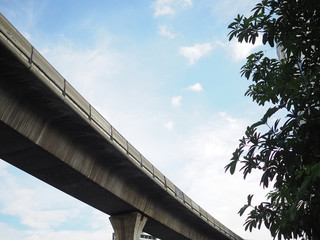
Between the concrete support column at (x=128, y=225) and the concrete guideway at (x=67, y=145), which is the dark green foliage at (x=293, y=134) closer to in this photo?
the concrete guideway at (x=67, y=145)

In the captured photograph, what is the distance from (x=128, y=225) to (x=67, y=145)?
31.8 ft

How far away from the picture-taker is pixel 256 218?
741 cm

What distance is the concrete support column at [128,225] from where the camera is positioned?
2195 centimetres

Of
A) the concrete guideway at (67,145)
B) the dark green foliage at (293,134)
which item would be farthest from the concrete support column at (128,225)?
the dark green foliage at (293,134)

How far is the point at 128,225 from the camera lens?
72.9 feet

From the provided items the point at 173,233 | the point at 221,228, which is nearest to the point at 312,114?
the point at 173,233

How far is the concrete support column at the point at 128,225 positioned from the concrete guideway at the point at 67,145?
0.26ft

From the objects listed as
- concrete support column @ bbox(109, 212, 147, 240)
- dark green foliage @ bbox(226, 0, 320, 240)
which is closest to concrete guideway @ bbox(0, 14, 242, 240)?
concrete support column @ bbox(109, 212, 147, 240)

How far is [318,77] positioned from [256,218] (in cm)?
354

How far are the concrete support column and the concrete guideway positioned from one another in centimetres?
8

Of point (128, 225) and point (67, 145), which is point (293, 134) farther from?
point (128, 225)

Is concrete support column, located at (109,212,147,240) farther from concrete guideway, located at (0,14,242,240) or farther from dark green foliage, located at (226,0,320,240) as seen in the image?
dark green foliage, located at (226,0,320,240)

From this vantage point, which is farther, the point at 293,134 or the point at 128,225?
the point at 128,225

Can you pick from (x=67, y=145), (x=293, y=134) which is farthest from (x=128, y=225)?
(x=293, y=134)
